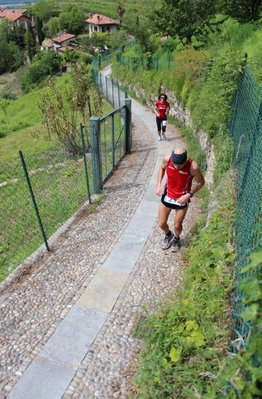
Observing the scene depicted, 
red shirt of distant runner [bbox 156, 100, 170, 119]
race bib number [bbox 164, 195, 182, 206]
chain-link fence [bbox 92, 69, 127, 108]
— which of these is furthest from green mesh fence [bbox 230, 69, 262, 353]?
chain-link fence [bbox 92, 69, 127, 108]

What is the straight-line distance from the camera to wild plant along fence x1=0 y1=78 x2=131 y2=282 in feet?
21.8

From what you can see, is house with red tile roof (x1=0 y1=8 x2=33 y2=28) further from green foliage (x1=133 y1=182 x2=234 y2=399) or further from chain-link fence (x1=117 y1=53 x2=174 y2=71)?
green foliage (x1=133 y1=182 x2=234 y2=399)

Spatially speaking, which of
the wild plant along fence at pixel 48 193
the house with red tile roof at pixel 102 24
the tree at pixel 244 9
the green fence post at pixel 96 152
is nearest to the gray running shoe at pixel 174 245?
the wild plant along fence at pixel 48 193

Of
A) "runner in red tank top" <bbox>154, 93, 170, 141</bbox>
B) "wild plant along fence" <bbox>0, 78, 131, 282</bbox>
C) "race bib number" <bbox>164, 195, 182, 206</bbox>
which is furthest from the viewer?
"runner in red tank top" <bbox>154, 93, 170, 141</bbox>

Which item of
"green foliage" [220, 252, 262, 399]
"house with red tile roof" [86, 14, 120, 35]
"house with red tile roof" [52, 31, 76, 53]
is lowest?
"house with red tile roof" [52, 31, 76, 53]

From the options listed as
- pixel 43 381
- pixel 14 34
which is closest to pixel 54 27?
pixel 14 34

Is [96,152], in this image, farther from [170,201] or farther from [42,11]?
[42,11]

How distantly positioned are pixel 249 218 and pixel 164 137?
29.5ft

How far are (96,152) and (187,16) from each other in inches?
526

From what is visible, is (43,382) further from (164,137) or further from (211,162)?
(164,137)

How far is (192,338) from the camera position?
283 centimetres

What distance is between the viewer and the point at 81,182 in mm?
8695

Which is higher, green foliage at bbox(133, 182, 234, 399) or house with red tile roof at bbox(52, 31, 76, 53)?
green foliage at bbox(133, 182, 234, 399)

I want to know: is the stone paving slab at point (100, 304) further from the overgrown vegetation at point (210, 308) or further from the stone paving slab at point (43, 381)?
the overgrown vegetation at point (210, 308)
